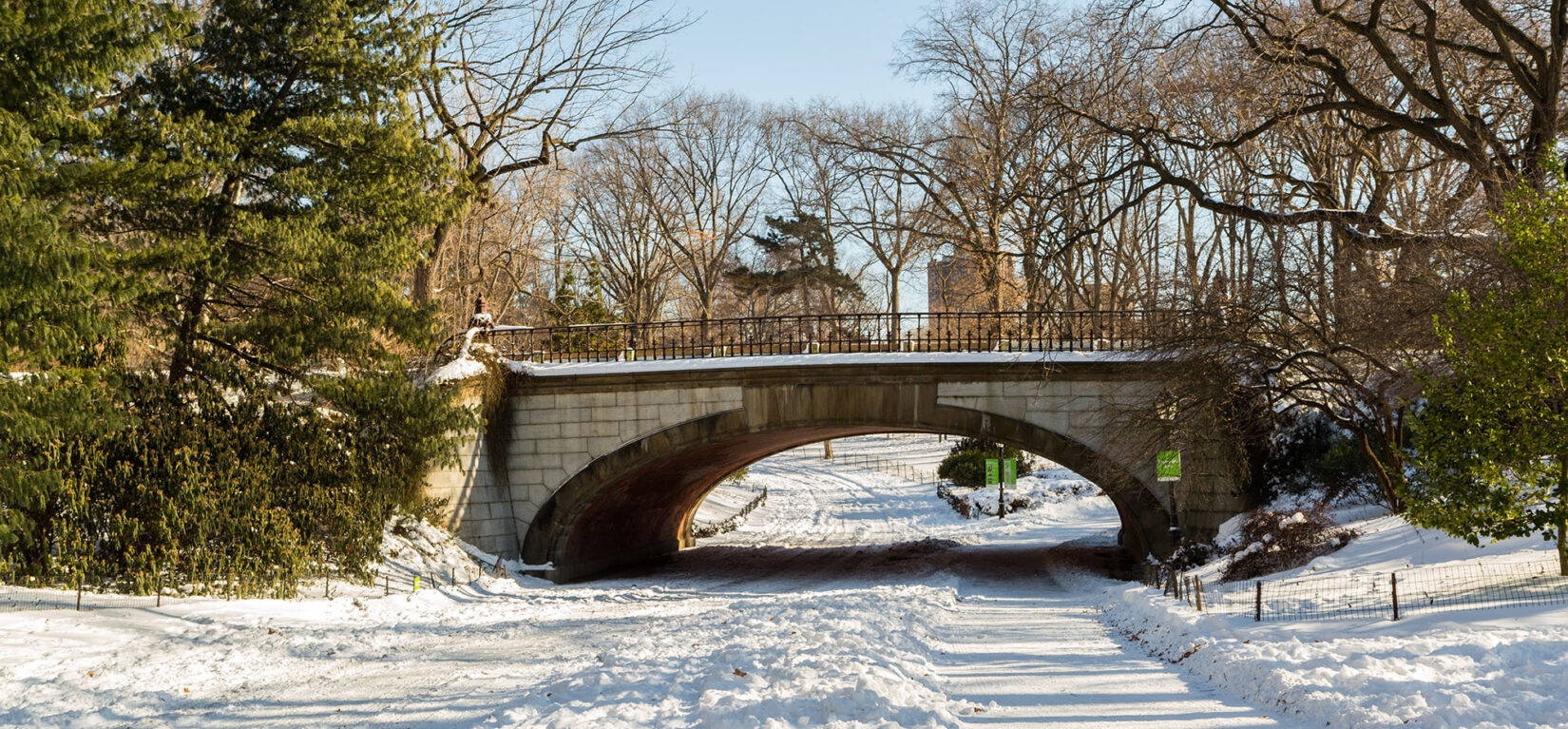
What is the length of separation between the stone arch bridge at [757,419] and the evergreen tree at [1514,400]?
7539mm

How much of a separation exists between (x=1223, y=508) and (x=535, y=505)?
10.9 metres

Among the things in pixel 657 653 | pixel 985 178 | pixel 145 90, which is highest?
pixel 985 178

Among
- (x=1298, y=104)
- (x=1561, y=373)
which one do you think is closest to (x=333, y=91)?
(x=1298, y=104)

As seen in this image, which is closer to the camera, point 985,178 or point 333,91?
point 333,91

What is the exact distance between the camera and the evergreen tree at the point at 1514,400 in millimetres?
8703

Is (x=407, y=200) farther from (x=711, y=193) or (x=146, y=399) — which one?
(x=711, y=193)

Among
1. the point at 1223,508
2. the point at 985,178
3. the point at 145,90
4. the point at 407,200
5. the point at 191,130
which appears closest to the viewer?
the point at 191,130

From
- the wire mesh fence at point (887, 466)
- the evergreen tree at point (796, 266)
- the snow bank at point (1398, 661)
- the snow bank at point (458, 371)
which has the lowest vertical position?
the snow bank at point (1398, 661)

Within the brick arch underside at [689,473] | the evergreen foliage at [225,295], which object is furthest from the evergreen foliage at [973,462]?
the evergreen foliage at [225,295]

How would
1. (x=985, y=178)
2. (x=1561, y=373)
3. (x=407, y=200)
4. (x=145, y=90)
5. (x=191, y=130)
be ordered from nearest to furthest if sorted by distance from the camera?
1. (x=1561, y=373)
2. (x=191, y=130)
3. (x=145, y=90)
4. (x=407, y=200)
5. (x=985, y=178)

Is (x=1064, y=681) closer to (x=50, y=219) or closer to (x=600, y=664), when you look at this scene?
(x=600, y=664)

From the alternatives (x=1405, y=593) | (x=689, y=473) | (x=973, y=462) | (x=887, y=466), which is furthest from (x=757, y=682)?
(x=887, y=466)

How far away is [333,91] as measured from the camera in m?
13.8

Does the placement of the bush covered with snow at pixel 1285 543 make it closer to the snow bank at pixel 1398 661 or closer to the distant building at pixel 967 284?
the snow bank at pixel 1398 661
